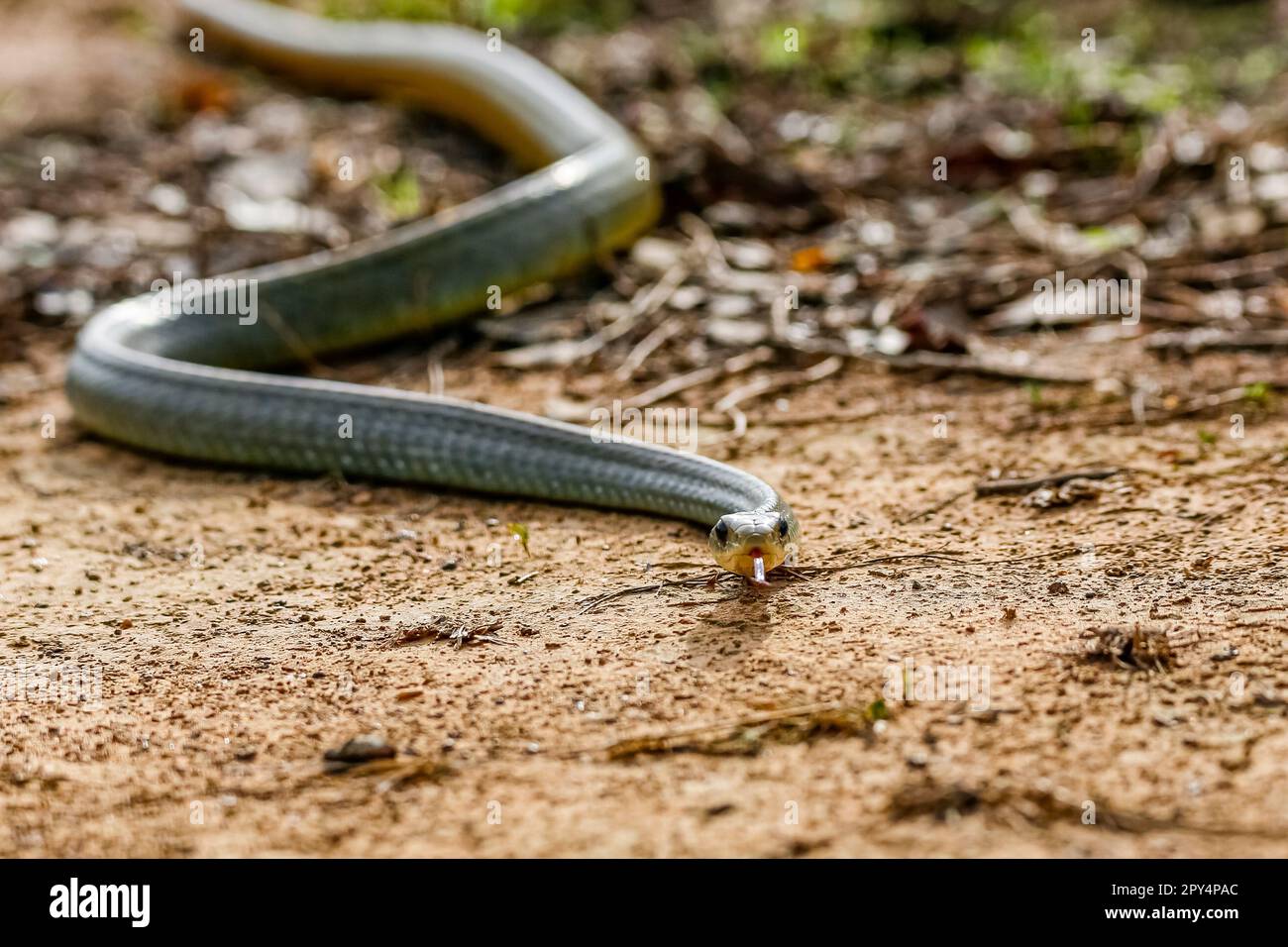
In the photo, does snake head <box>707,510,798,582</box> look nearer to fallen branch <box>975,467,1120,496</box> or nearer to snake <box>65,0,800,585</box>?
snake <box>65,0,800,585</box>

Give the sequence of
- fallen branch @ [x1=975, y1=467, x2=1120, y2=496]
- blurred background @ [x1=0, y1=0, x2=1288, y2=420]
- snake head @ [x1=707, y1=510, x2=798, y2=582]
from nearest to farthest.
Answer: snake head @ [x1=707, y1=510, x2=798, y2=582], fallen branch @ [x1=975, y1=467, x2=1120, y2=496], blurred background @ [x1=0, y1=0, x2=1288, y2=420]

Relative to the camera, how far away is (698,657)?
13.0ft

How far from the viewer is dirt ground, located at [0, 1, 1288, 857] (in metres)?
3.15

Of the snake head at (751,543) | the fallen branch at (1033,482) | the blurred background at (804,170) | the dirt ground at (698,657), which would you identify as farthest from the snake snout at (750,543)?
the blurred background at (804,170)

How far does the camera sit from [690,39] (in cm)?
1254

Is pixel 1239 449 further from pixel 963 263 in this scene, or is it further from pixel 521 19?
pixel 521 19

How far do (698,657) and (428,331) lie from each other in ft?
13.2

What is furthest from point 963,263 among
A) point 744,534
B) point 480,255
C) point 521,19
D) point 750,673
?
point 521,19

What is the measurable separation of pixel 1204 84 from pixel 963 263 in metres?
4.17

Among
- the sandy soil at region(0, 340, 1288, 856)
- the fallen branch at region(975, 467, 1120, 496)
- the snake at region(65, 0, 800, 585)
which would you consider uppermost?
the snake at region(65, 0, 800, 585)

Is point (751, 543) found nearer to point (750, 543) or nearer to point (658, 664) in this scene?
point (750, 543)

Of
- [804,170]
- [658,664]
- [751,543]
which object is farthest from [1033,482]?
[804,170]

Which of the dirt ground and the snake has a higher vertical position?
the snake

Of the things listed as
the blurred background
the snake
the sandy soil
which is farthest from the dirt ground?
the blurred background
